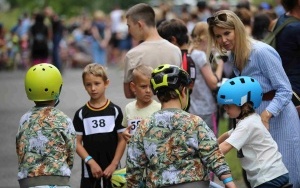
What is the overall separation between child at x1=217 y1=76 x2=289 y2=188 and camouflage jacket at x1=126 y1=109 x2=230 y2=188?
2.52 feet

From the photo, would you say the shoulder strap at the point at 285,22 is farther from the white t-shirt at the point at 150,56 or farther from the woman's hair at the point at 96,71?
the woman's hair at the point at 96,71

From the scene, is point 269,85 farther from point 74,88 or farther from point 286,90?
point 74,88

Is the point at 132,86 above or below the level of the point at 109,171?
above

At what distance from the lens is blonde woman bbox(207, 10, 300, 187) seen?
27.3 feet

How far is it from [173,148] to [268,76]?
1664 mm

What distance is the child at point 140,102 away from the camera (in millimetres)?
9156

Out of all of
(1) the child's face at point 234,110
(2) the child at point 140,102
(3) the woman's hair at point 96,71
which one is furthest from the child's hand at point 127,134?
(1) the child's face at point 234,110

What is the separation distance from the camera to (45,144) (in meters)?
7.68

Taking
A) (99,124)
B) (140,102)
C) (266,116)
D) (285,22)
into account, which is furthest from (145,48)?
(266,116)

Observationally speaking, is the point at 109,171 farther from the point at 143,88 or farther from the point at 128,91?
the point at 128,91

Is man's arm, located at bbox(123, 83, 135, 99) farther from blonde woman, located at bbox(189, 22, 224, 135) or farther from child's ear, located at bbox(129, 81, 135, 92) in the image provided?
blonde woman, located at bbox(189, 22, 224, 135)

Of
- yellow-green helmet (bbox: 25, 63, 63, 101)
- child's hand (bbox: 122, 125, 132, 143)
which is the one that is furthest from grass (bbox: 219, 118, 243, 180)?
yellow-green helmet (bbox: 25, 63, 63, 101)

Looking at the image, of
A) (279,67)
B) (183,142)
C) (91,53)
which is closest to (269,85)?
(279,67)

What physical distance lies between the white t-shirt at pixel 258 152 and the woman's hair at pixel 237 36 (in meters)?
0.69
